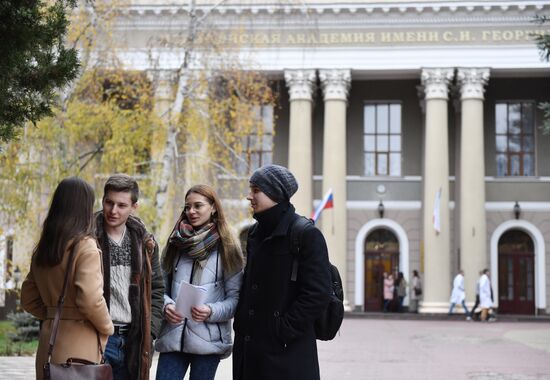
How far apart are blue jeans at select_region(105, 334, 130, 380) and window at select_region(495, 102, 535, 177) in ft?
98.3

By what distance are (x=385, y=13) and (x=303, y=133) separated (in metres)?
5.24

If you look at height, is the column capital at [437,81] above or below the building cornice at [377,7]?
below

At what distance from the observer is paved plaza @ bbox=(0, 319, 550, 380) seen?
12.6m

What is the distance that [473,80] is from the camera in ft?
101

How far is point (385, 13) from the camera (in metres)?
31.3

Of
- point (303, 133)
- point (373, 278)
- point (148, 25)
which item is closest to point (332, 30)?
point (303, 133)

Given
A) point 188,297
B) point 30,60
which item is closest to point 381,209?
point 30,60

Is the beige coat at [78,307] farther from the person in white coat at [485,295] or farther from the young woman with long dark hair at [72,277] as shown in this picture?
the person in white coat at [485,295]

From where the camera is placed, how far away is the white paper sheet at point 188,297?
5484 millimetres

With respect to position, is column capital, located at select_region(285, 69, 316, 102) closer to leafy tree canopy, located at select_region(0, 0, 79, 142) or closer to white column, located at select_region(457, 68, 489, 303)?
white column, located at select_region(457, 68, 489, 303)

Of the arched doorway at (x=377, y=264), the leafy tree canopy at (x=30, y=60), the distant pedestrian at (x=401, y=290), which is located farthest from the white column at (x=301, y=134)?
the leafy tree canopy at (x=30, y=60)

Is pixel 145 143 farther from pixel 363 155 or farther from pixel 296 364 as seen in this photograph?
pixel 363 155

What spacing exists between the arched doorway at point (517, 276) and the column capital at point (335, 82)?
8.50 meters

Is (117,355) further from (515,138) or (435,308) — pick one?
(515,138)
